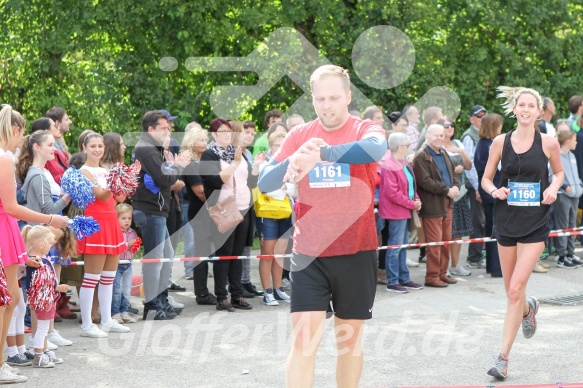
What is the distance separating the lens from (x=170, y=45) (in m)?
15.8

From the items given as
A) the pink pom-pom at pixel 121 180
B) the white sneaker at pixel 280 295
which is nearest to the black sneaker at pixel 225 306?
the white sneaker at pixel 280 295

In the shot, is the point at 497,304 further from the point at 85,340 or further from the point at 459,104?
the point at 459,104

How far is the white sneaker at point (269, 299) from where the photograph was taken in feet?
34.0

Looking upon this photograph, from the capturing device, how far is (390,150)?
449 inches

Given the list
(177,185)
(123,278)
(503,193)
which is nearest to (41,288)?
(123,278)

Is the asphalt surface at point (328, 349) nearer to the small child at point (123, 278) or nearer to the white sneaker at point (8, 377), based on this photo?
the white sneaker at point (8, 377)

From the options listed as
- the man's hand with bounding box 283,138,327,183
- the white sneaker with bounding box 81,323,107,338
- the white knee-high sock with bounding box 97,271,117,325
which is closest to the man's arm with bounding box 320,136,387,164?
the man's hand with bounding box 283,138,327,183

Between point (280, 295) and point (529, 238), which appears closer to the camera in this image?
point (529, 238)

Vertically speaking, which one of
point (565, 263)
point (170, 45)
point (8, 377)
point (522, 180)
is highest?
point (170, 45)

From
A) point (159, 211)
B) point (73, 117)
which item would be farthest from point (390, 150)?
point (73, 117)

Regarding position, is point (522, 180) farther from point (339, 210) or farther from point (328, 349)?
point (339, 210)

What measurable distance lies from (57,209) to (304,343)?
3680mm

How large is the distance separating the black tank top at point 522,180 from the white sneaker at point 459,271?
4.56m

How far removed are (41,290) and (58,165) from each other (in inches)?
84.8
